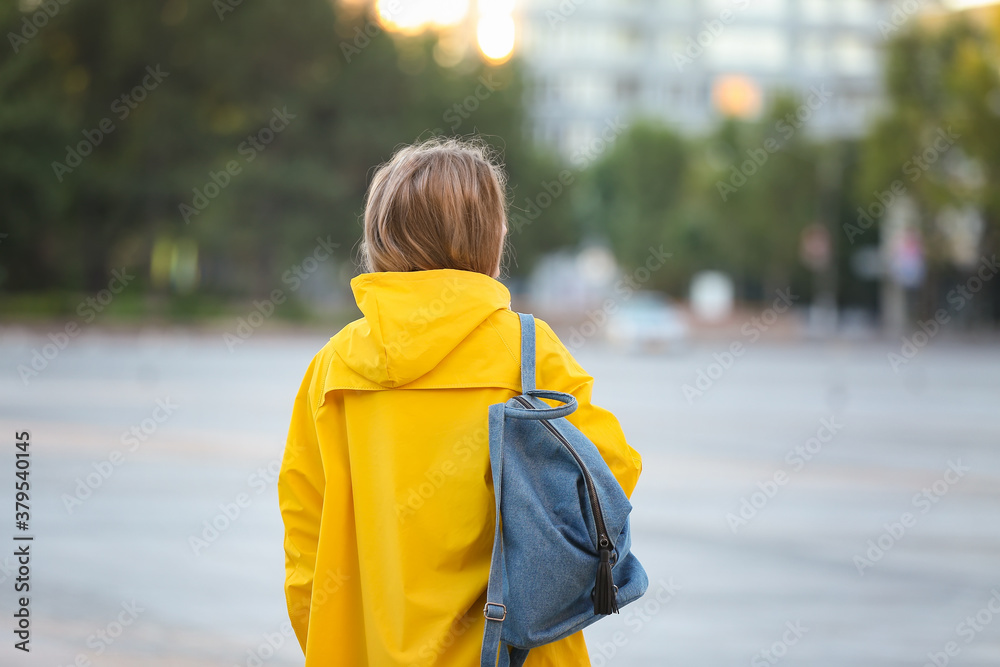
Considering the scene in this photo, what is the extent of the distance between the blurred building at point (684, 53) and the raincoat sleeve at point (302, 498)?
86588 mm

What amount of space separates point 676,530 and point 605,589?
568 cm

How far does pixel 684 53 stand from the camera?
86.9m

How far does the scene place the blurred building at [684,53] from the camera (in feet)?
289

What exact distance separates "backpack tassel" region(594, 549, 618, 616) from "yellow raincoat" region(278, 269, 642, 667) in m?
0.17

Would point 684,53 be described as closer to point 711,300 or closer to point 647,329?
point 711,300

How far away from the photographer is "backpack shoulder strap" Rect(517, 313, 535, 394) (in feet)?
6.41

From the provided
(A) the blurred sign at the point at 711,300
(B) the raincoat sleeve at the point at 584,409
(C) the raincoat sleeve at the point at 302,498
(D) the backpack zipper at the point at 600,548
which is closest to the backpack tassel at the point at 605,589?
(D) the backpack zipper at the point at 600,548

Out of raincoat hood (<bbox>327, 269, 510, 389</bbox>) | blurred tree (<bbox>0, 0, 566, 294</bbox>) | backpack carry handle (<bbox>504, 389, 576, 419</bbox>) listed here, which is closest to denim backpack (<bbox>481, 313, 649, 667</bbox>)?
backpack carry handle (<bbox>504, 389, 576, 419</bbox>)

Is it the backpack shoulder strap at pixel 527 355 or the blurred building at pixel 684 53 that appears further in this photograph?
the blurred building at pixel 684 53

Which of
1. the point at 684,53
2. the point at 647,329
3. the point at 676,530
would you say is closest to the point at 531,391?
the point at 676,530

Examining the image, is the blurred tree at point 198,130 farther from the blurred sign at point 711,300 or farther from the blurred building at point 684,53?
the blurred building at point 684,53

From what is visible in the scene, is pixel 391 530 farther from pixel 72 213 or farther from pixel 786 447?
pixel 72 213

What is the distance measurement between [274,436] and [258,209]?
28277mm

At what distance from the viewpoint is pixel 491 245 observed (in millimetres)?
2115
